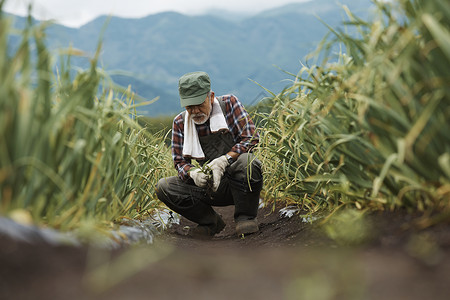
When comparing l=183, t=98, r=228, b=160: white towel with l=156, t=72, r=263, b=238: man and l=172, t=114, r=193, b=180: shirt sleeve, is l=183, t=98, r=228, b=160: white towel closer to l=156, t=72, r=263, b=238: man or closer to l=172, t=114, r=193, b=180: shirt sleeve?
l=156, t=72, r=263, b=238: man

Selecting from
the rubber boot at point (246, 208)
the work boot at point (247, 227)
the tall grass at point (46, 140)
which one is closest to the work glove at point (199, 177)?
the rubber boot at point (246, 208)

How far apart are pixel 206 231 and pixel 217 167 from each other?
71 centimetres

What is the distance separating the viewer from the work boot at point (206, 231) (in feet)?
11.9

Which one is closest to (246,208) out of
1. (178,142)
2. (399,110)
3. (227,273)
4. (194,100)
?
(178,142)

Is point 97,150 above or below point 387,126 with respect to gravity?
below

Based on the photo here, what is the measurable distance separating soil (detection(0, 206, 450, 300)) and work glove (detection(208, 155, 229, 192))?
1.81m

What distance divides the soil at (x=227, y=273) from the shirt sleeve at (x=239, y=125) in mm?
2041

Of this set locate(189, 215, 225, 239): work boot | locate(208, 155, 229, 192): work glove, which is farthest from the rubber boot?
locate(189, 215, 225, 239): work boot

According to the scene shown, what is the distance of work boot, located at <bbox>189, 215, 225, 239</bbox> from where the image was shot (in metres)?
3.62

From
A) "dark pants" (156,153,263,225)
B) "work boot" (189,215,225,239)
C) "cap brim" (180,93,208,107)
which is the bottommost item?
"work boot" (189,215,225,239)

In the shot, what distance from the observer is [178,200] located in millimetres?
3543

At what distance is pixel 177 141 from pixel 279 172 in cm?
92

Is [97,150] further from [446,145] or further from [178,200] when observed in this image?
[178,200]

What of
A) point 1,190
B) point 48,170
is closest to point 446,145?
point 48,170
